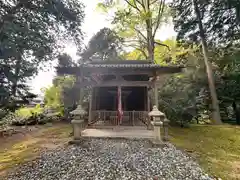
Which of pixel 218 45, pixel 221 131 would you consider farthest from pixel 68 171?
pixel 218 45

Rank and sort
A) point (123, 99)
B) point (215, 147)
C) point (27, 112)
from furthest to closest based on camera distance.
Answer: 1. point (27, 112)
2. point (123, 99)
3. point (215, 147)

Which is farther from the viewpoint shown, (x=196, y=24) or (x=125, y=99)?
(x=196, y=24)

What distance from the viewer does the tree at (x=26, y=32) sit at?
410cm

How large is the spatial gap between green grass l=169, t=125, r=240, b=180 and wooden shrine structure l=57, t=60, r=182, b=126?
219 cm

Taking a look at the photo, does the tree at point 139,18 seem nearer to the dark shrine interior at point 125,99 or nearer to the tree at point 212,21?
the tree at point 212,21

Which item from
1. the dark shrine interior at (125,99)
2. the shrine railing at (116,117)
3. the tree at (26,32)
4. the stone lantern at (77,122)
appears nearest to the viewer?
the tree at (26,32)

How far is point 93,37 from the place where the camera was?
16766 mm

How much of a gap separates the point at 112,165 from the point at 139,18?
13467 mm

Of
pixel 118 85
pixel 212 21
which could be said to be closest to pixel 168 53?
pixel 212 21

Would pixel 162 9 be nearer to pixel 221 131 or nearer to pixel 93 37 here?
pixel 93 37

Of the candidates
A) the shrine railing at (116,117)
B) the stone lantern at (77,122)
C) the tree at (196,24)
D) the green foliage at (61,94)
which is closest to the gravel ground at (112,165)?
the stone lantern at (77,122)

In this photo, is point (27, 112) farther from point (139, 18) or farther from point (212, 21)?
point (212, 21)

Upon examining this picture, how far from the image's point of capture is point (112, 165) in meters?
4.09

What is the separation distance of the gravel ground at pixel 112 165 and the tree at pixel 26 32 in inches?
82.9
